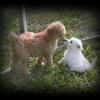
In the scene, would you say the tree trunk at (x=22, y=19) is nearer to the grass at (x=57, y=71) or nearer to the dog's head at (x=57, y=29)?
the grass at (x=57, y=71)

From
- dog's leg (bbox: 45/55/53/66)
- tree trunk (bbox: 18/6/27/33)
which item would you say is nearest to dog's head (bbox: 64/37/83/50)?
dog's leg (bbox: 45/55/53/66)

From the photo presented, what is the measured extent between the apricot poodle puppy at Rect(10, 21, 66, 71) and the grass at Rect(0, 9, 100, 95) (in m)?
0.04

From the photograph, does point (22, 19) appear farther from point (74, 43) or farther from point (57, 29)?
point (74, 43)

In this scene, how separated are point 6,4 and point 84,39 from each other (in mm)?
470

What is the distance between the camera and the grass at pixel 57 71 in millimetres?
1518

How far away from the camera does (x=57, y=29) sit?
5.09ft

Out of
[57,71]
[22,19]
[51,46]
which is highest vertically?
[22,19]

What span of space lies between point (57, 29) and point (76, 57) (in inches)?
7.9

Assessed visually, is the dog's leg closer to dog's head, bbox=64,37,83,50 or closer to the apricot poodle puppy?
the apricot poodle puppy

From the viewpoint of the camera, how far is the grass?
1.52 meters

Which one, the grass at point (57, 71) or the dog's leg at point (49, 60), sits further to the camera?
the dog's leg at point (49, 60)

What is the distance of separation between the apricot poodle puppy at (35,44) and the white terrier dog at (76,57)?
72mm

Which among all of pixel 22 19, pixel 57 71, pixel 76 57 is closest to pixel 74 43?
pixel 76 57

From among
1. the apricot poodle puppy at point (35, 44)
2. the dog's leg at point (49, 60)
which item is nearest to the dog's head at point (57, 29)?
the apricot poodle puppy at point (35, 44)
